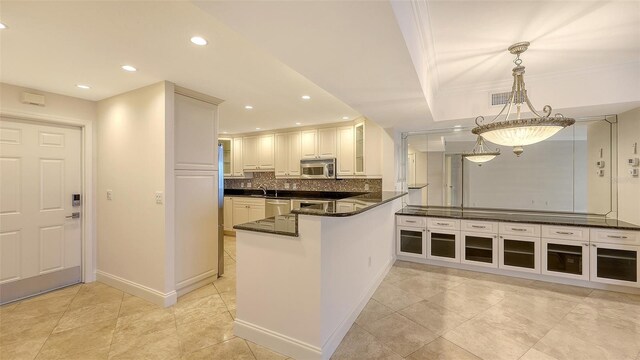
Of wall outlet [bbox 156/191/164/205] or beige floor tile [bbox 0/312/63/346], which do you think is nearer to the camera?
beige floor tile [bbox 0/312/63/346]

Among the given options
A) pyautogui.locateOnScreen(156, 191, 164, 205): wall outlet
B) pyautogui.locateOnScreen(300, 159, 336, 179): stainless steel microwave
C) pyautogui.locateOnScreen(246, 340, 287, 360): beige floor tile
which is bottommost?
pyautogui.locateOnScreen(246, 340, 287, 360): beige floor tile

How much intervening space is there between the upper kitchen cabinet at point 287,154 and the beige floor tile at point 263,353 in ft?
12.1

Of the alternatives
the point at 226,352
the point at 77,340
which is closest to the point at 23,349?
the point at 77,340

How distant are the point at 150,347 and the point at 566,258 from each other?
15.3 feet

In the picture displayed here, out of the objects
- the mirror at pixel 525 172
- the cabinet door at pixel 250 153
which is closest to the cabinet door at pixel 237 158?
the cabinet door at pixel 250 153

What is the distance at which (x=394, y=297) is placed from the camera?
9.66 feet

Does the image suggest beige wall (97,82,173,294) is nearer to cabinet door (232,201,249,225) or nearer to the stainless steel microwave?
cabinet door (232,201,249,225)

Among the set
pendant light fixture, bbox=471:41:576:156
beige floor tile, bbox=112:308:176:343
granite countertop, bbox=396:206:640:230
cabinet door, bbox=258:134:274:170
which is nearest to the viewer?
pendant light fixture, bbox=471:41:576:156

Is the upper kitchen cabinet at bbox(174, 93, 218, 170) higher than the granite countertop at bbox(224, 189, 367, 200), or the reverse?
the upper kitchen cabinet at bbox(174, 93, 218, 170)

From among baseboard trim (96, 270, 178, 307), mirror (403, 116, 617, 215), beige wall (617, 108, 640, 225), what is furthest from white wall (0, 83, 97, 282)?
beige wall (617, 108, 640, 225)

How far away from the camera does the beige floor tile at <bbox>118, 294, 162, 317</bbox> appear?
2666 mm

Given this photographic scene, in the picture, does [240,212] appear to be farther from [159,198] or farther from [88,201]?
[159,198]

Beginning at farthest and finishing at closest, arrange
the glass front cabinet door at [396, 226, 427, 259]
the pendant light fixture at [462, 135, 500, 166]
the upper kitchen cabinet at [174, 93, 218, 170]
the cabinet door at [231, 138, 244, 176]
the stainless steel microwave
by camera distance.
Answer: the cabinet door at [231, 138, 244, 176] → the stainless steel microwave → the glass front cabinet door at [396, 226, 427, 259] → the pendant light fixture at [462, 135, 500, 166] → the upper kitchen cabinet at [174, 93, 218, 170]

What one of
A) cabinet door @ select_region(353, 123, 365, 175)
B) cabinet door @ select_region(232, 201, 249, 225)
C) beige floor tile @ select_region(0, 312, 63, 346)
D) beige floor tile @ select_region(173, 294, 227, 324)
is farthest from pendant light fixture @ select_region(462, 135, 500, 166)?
beige floor tile @ select_region(0, 312, 63, 346)
